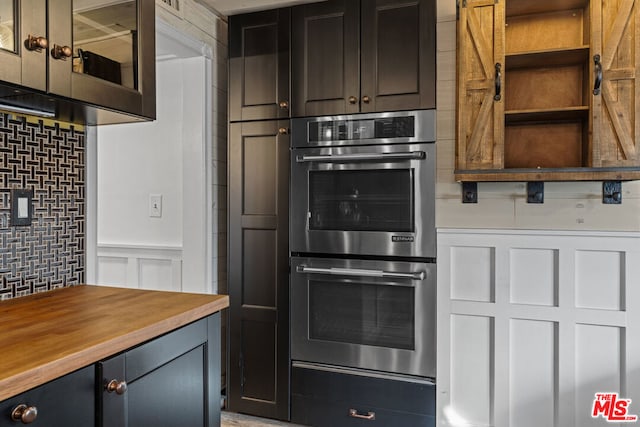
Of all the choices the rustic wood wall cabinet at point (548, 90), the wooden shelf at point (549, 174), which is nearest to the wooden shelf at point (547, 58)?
the rustic wood wall cabinet at point (548, 90)

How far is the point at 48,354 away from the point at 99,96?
764 mm

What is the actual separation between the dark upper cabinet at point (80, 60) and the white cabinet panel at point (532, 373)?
6.16 feet

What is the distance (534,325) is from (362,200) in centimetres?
100

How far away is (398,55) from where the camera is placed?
7.25 feet

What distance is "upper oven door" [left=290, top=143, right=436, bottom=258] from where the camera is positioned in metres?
2.18

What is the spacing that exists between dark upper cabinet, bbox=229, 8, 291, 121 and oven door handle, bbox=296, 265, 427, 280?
2.76 ft

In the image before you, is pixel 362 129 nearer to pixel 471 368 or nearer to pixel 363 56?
pixel 363 56

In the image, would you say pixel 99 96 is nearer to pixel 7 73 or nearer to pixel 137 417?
pixel 7 73

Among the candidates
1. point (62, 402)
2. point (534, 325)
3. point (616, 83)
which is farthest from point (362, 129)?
point (62, 402)

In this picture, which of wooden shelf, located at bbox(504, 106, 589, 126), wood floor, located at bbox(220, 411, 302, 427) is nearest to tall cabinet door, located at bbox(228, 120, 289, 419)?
wood floor, located at bbox(220, 411, 302, 427)

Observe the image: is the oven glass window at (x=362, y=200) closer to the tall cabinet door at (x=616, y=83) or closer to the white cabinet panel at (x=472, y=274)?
the white cabinet panel at (x=472, y=274)

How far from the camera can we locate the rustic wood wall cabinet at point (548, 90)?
1.85 m

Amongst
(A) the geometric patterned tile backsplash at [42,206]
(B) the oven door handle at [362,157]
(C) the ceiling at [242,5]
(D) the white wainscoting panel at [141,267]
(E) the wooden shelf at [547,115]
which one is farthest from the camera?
(D) the white wainscoting panel at [141,267]

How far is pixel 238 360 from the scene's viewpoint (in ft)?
8.28
